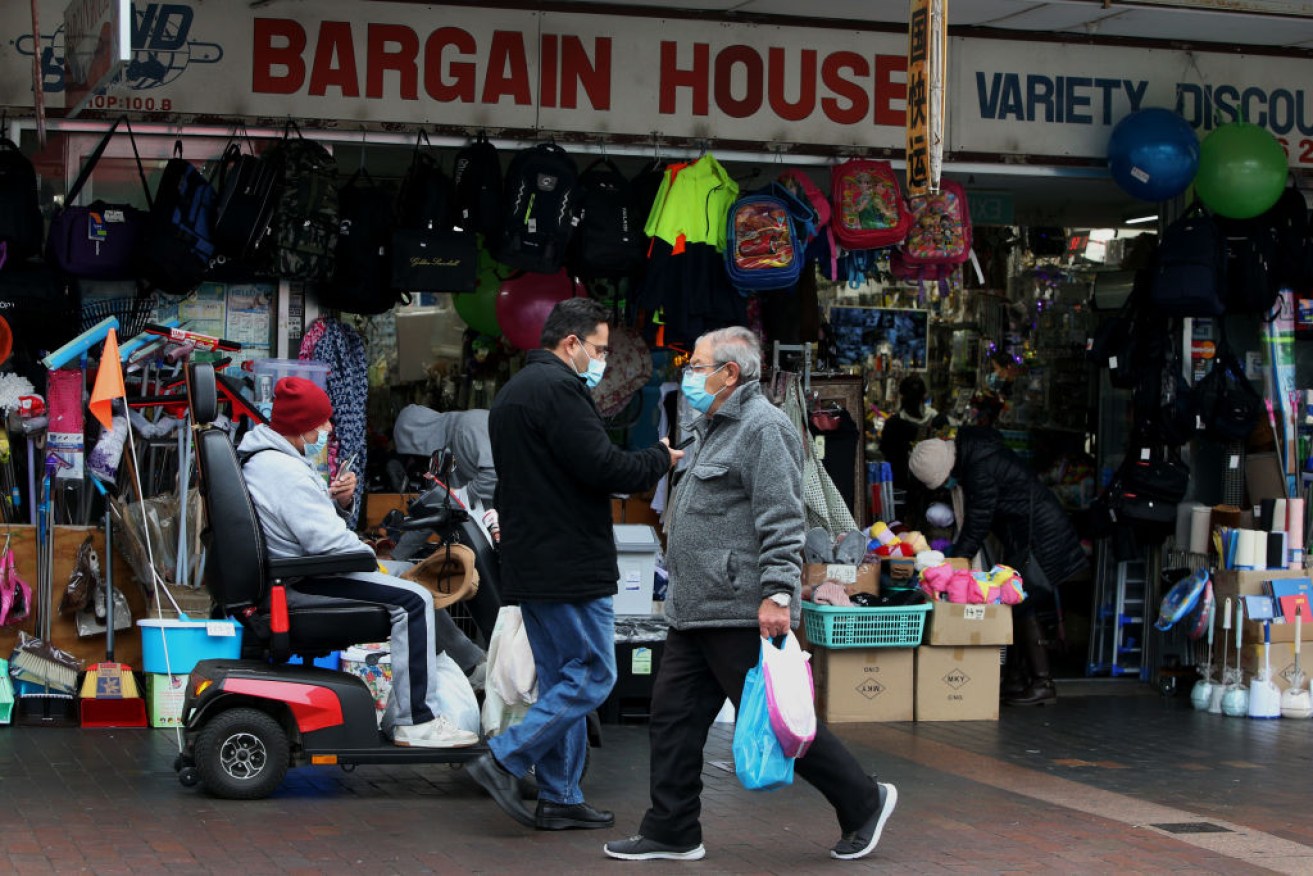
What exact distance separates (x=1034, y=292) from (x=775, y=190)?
132 inches

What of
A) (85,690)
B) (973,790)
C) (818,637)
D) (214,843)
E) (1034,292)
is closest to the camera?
(214,843)

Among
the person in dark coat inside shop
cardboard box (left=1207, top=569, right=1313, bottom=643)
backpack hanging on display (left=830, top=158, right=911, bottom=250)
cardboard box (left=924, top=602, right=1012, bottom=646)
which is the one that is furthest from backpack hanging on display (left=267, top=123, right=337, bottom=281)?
cardboard box (left=1207, top=569, right=1313, bottom=643)

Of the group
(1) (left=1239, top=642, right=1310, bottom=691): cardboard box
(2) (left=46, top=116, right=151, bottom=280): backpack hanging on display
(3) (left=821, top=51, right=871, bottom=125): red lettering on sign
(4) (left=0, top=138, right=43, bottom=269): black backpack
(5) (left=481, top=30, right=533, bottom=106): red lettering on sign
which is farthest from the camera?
(3) (left=821, top=51, right=871, bottom=125): red lettering on sign

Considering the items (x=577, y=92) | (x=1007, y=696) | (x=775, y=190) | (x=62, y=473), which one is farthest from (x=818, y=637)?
(x=62, y=473)

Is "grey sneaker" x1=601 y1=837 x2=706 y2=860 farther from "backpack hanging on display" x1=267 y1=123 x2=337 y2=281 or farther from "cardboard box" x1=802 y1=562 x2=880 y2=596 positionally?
"backpack hanging on display" x1=267 y1=123 x2=337 y2=281

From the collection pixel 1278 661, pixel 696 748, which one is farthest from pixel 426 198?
pixel 1278 661

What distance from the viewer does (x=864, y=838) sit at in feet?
20.3

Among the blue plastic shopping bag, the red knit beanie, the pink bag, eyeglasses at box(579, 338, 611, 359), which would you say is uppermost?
eyeglasses at box(579, 338, 611, 359)

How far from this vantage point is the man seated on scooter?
686 cm

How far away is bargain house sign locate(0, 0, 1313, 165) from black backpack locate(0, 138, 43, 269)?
1.47 feet

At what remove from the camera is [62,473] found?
8797 millimetres

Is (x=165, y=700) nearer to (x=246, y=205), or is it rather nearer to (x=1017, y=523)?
(x=246, y=205)

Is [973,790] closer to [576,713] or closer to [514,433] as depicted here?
[576,713]

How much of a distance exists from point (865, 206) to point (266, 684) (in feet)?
15.5
